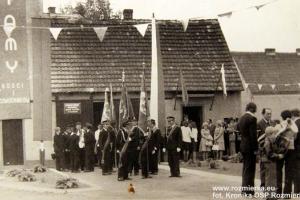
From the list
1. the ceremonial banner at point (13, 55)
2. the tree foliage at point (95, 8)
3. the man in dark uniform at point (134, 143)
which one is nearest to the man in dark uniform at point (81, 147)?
the ceremonial banner at point (13, 55)

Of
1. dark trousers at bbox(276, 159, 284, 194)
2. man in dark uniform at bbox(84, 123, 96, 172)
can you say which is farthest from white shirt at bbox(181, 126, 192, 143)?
dark trousers at bbox(276, 159, 284, 194)

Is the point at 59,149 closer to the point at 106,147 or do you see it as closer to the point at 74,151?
the point at 74,151

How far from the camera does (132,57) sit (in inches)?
1057

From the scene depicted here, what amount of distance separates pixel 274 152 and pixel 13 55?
11.0 meters

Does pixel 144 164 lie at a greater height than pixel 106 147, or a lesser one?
lesser

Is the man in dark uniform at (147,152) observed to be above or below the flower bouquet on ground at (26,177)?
above

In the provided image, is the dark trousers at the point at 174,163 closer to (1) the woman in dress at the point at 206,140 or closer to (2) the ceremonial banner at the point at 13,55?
(1) the woman in dress at the point at 206,140

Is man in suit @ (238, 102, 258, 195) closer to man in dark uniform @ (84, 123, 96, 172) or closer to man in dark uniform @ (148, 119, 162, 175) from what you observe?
man in dark uniform @ (148, 119, 162, 175)

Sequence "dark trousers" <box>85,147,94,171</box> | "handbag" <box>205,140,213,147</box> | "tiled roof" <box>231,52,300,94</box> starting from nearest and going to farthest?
"dark trousers" <box>85,147,94,171</box> < "handbag" <box>205,140,213,147</box> < "tiled roof" <box>231,52,300,94</box>

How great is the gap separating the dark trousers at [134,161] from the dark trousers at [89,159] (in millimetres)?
2149

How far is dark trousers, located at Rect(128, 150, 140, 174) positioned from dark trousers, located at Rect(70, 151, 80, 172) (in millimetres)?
2690

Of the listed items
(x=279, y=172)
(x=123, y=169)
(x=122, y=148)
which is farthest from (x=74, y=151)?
(x=279, y=172)

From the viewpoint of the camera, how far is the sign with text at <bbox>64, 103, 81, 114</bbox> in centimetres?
2484

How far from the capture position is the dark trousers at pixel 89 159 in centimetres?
1959
